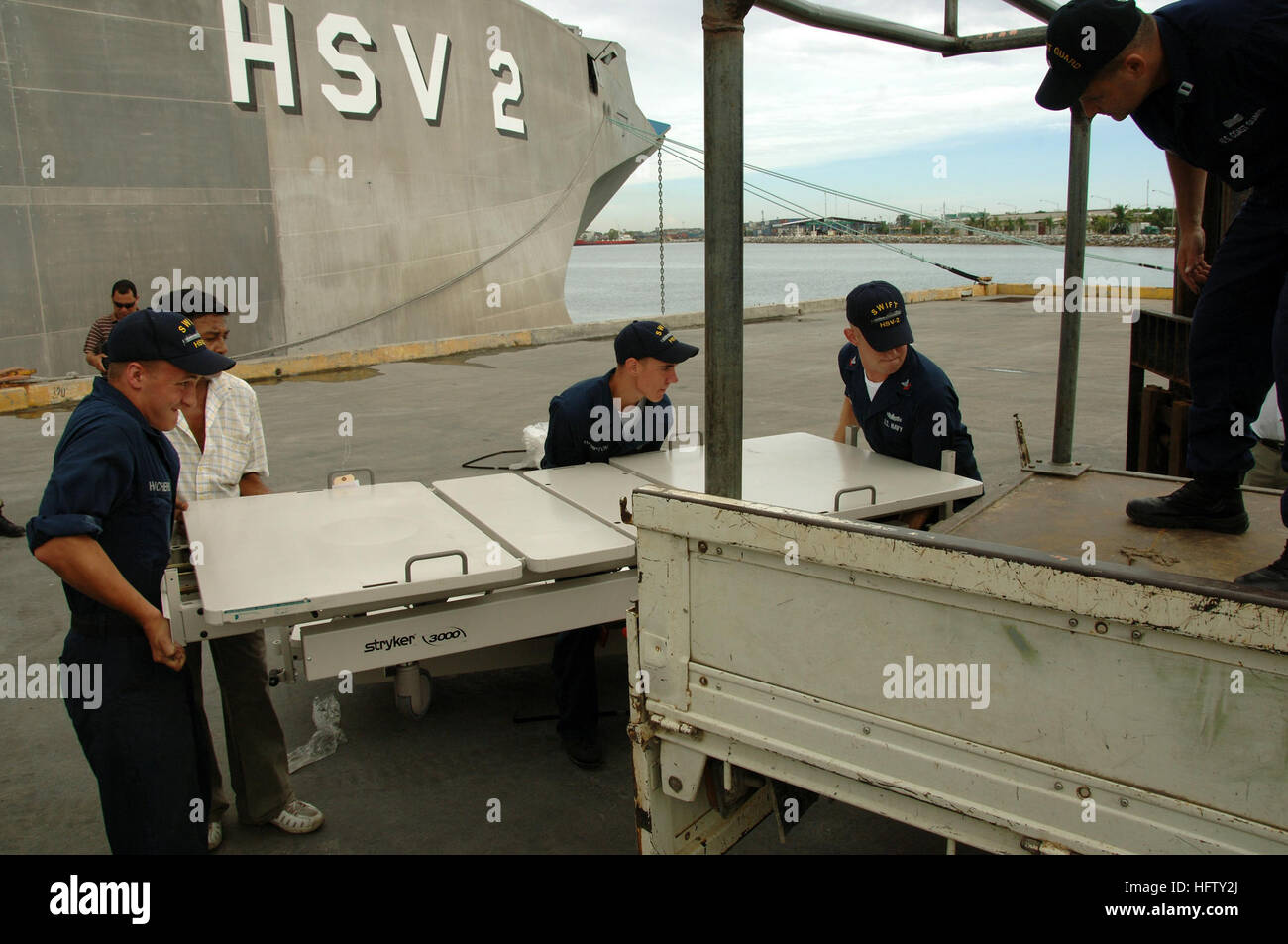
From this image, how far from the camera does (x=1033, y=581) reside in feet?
5.31

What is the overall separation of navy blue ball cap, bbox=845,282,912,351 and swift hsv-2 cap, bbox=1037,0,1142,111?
1655mm

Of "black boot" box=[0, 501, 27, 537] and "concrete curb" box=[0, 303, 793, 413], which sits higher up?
"concrete curb" box=[0, 303, 793, 413]

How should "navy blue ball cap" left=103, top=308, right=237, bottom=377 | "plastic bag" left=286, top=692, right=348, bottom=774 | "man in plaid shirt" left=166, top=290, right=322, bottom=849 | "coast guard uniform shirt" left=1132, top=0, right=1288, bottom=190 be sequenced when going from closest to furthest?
1. "coast guard uniform shirt" left=1132, top=0, right=1288, bottom=190
2. "navy blue ball cap" left=103, top=308, right=237, bottom=377
3. "man in plaid shirt" left=166, top=290, right=322, bottom=849
4. "plastic bag" left=286, top=692, right=348, bottom=774

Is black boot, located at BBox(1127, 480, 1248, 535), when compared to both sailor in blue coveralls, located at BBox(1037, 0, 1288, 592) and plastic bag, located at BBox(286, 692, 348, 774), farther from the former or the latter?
plastic bag, located at BBox(286, 692, 348, 774)

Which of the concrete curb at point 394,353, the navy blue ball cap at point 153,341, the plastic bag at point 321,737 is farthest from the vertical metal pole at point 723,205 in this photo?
the concrete curb at point 394,353

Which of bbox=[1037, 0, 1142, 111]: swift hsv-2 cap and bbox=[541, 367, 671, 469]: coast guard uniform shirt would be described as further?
bbox=[541, 367, 671, 469]: coast guard uniform shirt

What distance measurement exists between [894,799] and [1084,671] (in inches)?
18.9

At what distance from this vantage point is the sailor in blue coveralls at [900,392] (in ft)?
12.4

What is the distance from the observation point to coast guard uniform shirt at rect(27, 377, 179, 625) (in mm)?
2402

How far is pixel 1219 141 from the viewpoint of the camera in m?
2.14

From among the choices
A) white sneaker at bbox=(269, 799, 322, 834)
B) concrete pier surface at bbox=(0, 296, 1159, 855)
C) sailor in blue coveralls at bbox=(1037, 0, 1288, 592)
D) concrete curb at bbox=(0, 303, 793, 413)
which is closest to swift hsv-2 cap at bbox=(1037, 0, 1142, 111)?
sailor in blue coveralls at bbox=(1037, 0, 1288, 592)

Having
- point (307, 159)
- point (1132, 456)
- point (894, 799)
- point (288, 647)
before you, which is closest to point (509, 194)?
point (307, 159)

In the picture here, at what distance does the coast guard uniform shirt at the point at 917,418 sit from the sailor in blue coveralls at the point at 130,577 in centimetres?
259

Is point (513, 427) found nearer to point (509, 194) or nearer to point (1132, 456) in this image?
point (1132, 456)
